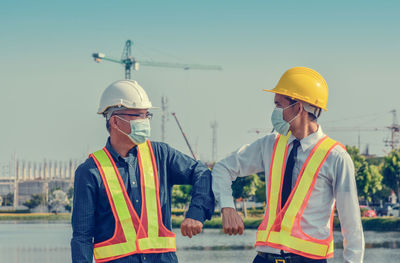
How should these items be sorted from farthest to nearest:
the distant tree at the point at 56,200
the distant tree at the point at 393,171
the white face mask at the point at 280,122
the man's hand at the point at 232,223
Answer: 1. the distant tree at the point at 56,200
2. the distant tree at the point at 393,171
3. the white face mask at the point at 280,122
4. the man's hand at the point at 232,223

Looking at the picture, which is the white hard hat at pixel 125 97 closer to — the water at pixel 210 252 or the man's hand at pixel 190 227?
the man's hand at pixel 190 227

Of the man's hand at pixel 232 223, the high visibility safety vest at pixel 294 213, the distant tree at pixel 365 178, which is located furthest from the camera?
the distant tree at pixel 365 178

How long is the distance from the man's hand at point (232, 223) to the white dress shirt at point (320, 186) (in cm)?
12

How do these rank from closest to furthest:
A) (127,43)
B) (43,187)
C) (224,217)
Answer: (224,217)
(127,43)
(43,187)

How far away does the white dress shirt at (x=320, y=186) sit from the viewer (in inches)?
202

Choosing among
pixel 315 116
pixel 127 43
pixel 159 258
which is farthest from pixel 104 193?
pixel 127 43

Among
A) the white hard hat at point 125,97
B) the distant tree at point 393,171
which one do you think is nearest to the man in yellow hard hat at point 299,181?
the white hard hat at point 125,97

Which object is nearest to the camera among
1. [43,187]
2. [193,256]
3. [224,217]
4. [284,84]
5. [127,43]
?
[224,217]

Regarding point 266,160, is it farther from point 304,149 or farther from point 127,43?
point 127,43

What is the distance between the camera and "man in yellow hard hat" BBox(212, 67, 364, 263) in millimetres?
5152

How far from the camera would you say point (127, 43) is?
5428 inches

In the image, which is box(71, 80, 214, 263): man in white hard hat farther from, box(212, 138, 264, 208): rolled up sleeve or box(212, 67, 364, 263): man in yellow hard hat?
box(212, 67, 364, 263): man in yellow hard hat

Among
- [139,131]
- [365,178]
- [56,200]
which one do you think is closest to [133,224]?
[139,131]

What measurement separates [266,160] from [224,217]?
2.00ft
